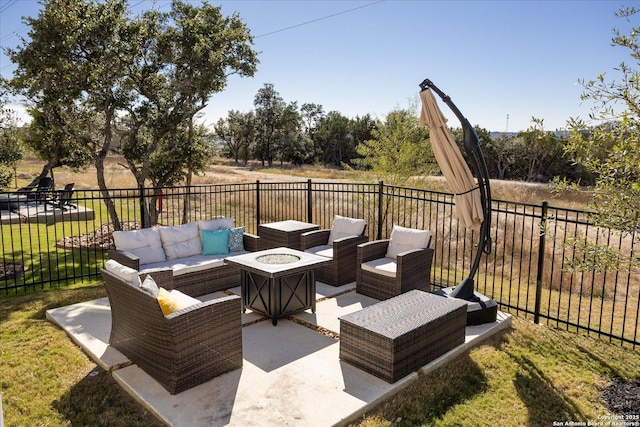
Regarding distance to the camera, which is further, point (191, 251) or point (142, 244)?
point (191, 251)

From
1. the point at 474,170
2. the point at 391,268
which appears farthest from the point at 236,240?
the point at 474,170

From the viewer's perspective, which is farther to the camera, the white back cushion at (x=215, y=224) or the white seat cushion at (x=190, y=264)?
the white back cushion at (x=215, y=224)

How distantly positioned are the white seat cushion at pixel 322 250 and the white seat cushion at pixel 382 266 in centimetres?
74

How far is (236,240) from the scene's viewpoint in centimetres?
658

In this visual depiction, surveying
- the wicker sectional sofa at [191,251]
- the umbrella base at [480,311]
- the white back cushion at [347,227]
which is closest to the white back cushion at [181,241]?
the wicker sectional sofa at [191,251]

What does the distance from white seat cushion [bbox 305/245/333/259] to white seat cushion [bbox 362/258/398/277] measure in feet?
2.42

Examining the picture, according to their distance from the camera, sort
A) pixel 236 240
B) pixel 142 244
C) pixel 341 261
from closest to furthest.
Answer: pixel 142 244 → pixel 341 261 → pixel 236 240

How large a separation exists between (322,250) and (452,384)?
3.28 metres

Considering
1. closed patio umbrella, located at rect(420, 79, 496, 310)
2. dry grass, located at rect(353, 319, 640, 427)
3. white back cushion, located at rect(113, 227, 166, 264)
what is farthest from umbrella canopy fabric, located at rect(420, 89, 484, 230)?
white back cushion, located at rect(113, 227, 166, 264)

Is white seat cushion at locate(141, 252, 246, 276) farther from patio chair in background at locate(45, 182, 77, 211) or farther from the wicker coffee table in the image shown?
patio chair in background at locate(45, 182, 77, 211)

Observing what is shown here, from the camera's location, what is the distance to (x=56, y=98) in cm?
821

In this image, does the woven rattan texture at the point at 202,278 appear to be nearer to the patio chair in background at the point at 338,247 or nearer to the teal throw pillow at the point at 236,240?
the teal throw pillow at the point at 236,240

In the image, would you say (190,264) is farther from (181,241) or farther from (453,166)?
(453,166)

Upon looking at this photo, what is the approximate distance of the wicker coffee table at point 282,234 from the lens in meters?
6.90
